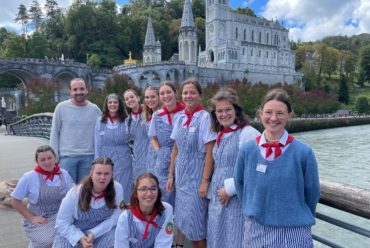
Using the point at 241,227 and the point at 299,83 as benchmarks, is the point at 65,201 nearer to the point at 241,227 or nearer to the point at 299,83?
the point at 241,227

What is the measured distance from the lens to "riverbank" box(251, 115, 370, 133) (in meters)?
40.4

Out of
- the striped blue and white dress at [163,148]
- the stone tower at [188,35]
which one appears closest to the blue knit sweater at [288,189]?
the striped blue and white dress at [163,148]

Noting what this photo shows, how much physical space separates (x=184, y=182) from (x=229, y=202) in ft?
1.95

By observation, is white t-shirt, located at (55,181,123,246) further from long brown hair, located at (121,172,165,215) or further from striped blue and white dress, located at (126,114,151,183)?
striped blue and white dress, located at (126,114,151,183)

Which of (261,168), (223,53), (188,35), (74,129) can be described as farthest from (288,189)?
(223,53)

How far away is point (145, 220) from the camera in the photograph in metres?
2.99

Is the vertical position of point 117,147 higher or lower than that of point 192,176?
higher

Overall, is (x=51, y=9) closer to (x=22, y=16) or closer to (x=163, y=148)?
(x=22, y=16)

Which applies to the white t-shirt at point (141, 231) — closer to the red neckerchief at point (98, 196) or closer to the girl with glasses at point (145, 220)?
the girl with glasses at point (145, 220)

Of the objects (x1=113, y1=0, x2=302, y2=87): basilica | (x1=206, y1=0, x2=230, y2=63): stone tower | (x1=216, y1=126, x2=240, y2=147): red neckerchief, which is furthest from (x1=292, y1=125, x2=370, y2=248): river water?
(x1=206, y1=0, x2=230, y2=63): stone tower

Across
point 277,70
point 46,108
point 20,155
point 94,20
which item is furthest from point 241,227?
point 277,70

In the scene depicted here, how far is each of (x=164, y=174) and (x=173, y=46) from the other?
245ft

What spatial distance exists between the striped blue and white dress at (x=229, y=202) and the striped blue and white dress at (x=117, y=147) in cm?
166

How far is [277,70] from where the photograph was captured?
242ft
